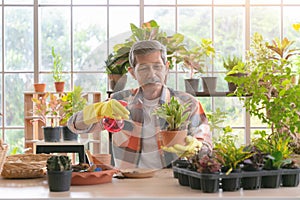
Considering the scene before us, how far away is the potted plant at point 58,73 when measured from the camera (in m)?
6.54

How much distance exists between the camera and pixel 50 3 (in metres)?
6.82

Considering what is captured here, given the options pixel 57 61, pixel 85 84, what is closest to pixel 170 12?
pixel 57 61

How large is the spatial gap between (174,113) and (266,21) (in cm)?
459

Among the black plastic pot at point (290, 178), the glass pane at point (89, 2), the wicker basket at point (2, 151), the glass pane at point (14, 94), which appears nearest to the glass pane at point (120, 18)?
the glass pane at point (89, 2)

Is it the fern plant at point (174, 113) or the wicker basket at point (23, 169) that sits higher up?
the fern plant at point (174, 113)

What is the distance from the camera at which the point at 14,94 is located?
6848 millimetres

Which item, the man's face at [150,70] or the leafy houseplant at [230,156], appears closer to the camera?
the leafy houseplant at [230,156]

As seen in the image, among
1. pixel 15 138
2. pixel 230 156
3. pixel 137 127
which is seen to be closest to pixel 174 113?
pixel 137 127

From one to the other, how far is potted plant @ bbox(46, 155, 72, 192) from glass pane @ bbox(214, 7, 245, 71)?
16.1 feet

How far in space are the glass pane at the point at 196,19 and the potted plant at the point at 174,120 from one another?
4378mm

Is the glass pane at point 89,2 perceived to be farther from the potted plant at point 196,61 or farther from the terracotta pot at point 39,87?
the potted plant at point 196,61

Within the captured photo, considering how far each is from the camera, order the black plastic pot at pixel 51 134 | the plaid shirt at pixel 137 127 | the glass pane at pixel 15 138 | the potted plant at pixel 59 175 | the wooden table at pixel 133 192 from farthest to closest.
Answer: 1. the glass pane at pixel 15 138
2. the black plastic pot at pixel 51 134
3. the plaid shirt at pixel 137 127
4. the potted plant at pixel 59 175
5. the wooden table at pixel 133 192

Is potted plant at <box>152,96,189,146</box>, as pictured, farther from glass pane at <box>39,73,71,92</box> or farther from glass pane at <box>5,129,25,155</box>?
glass pane at <box>5,129,25,155</box>

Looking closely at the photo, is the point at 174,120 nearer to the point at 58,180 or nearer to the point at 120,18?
the point at 58,180
